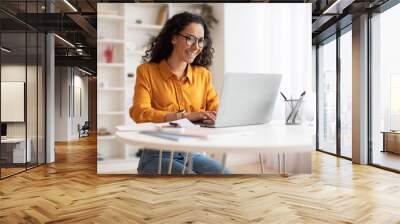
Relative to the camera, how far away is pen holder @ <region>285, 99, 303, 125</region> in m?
2.24

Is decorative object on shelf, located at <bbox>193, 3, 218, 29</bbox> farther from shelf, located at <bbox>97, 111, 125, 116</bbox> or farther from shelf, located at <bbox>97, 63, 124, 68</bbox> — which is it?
shelf, located at <bbox>97, 111, 125, 116</bbox>

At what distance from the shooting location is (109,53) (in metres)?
5.28

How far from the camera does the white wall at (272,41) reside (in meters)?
5.18

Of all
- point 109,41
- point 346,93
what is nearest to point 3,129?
point 109,41

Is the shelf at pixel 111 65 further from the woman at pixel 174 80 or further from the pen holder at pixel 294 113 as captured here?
the pen holder at pixel 294 113

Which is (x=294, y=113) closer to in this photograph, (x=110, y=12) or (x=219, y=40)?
(x=219, y=40)

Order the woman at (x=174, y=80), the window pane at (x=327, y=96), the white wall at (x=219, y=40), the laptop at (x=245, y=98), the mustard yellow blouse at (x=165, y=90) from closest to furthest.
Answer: the laptop at (x=245, y=98), the woman at (x=174, y=80), the mustard yellow blouse at (x=165, y=90), the white wall at (x=219, y=40), the window pane at (x=327, y=96)

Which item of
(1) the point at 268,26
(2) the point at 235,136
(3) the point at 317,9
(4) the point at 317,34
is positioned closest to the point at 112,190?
(1) the point at 268,26

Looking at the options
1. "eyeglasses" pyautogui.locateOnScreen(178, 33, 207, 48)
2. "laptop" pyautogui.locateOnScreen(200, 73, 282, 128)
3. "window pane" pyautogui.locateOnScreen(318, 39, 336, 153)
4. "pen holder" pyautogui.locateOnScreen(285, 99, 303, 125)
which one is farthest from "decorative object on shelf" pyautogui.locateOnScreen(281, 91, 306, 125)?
"window pane" pyautogui.locateOnScreen(318, 39, 336, 153)

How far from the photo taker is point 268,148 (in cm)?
119

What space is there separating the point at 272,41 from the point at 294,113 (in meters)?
3.24

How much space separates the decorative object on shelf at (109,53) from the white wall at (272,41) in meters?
1.54

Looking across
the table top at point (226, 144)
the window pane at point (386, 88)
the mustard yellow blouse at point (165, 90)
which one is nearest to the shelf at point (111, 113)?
the mustard yellow blouse at point (165, 90)

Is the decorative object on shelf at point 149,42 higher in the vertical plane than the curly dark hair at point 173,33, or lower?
higher
